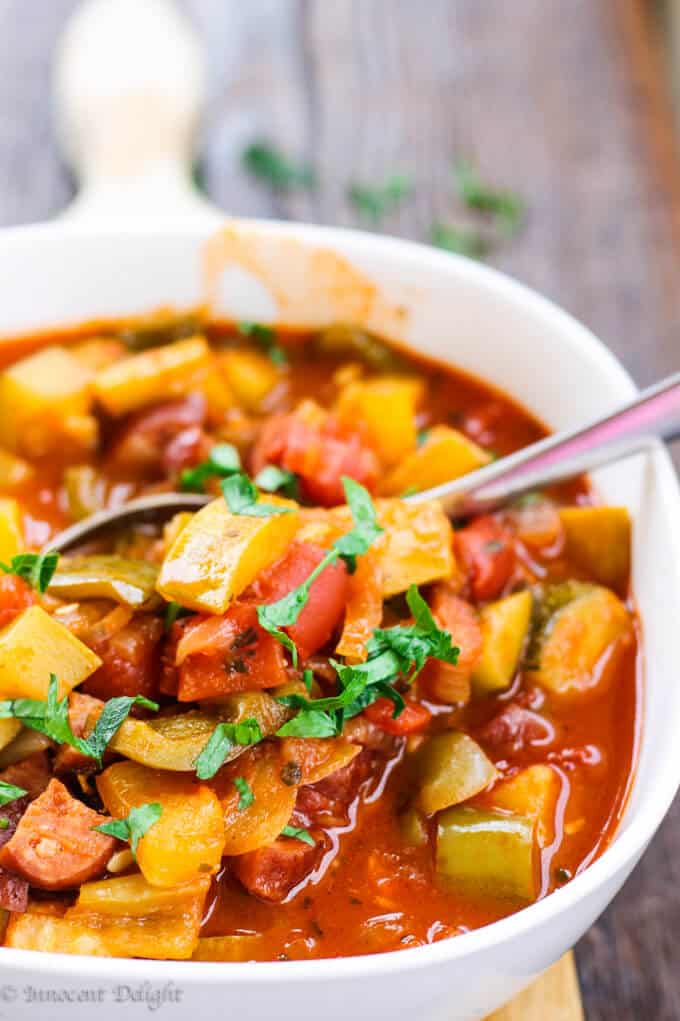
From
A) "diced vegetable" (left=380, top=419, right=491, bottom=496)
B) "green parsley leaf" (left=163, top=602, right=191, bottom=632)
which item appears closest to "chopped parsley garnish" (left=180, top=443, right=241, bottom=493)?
"diced vegetable" (left=380, top=419, right=491, bottom=496)

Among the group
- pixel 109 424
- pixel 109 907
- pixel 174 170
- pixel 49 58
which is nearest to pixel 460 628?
pixel 109 907

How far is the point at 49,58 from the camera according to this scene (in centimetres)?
479

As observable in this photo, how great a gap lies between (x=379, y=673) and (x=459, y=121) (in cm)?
293

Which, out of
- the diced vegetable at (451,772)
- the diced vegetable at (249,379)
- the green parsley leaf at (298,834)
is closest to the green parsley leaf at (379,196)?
the diced vegetable at (249,379)

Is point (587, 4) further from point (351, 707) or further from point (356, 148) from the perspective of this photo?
point (351, 707)

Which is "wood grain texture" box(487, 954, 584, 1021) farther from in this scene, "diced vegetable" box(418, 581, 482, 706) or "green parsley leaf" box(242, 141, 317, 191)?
"green parsley leaf" box(242, 141, 317, 191)

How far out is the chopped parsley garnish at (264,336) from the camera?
3.51 m

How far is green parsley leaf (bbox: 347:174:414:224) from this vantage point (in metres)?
4.45

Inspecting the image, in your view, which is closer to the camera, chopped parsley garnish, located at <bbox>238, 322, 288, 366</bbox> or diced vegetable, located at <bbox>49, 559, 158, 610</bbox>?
diced vegetable, located at <bbox>49, 559, 158, 610</bbox>

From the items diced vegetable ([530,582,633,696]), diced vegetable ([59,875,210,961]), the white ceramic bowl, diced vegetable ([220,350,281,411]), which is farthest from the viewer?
diced vegetable ([220,350,281,411])

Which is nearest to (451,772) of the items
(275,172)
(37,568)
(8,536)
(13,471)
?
(37,568)

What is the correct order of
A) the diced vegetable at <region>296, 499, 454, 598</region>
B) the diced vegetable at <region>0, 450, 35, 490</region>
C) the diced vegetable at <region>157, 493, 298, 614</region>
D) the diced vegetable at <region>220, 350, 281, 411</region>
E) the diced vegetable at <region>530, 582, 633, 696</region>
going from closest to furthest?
the diced vegetable at <region>157, 493, 298, 614</region> < the diced vegetable at <region>296, 499, 454, 598</region> < the diced vegetable at <region>530, 582, 633, 696</region> < the diced vegetable at <region>0, 450, 35, 490</region> < the diced vegetable at <region>220, 350, 281, 411</region>

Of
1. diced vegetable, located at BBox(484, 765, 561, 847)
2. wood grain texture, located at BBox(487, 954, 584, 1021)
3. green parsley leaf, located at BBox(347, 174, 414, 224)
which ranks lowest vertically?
wood grain texture, located at BBox(487, 954, 584, 1021)

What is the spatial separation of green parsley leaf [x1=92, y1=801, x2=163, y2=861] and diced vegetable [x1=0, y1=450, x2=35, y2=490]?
120 centimetres
